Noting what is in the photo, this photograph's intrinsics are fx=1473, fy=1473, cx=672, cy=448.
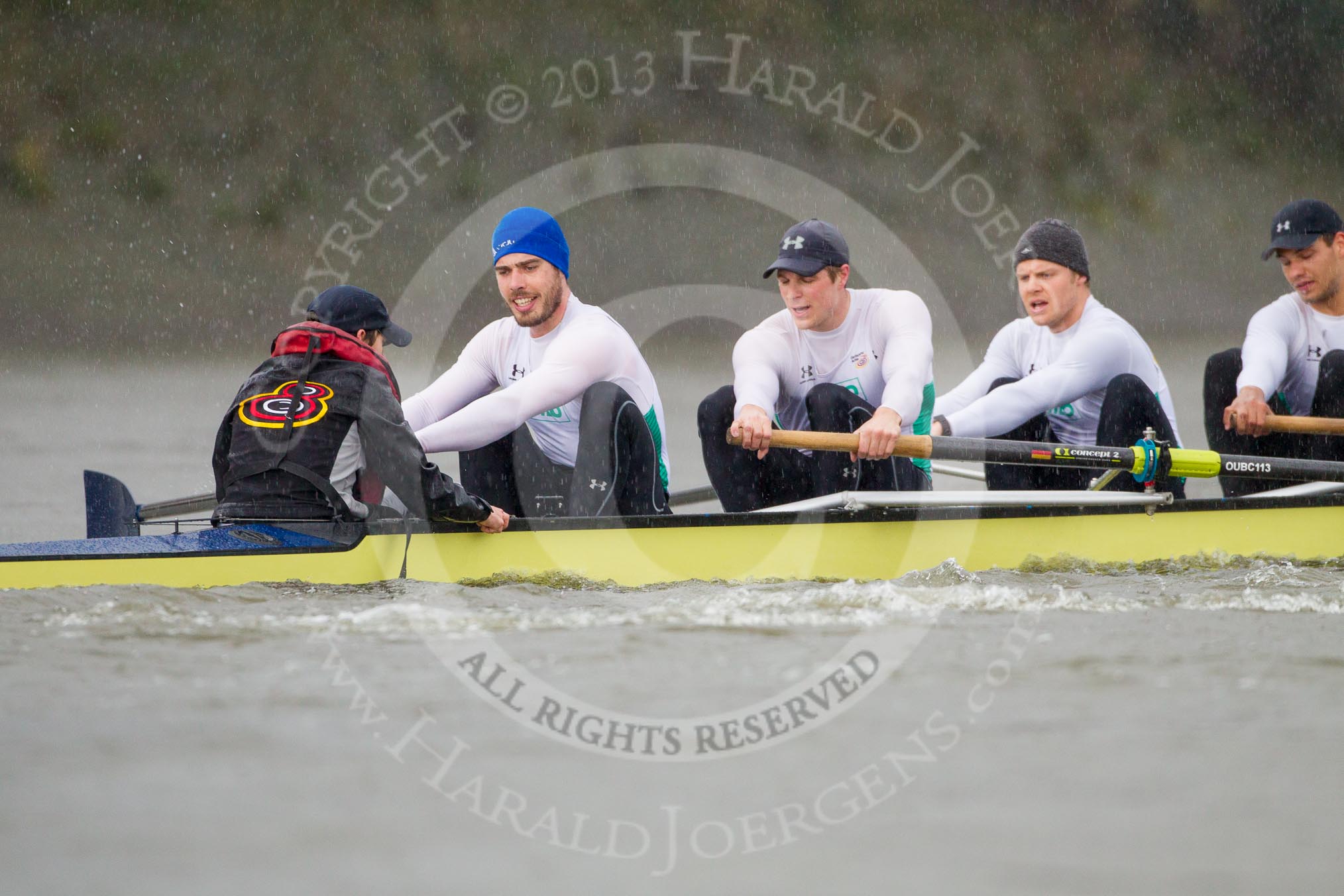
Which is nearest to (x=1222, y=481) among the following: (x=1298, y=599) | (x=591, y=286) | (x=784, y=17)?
(x=1298, y=599)

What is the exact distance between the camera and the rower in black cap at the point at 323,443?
14.6 feet

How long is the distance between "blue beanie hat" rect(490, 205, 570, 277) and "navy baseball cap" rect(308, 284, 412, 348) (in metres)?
0.59

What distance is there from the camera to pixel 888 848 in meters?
2.82

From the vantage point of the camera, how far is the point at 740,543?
16.2ft

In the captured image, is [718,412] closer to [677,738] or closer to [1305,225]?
[677,738]

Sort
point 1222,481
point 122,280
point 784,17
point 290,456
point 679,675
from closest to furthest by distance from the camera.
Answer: point 679,675, point 290,456, point 1222,481, point 122,280, point 784,17

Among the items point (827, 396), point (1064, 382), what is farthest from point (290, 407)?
point (1064, 382)

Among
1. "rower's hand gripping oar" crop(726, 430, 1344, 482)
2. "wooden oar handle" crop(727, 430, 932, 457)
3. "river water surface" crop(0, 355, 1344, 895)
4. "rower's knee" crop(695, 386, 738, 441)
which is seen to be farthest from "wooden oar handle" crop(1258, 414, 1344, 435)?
"rower's knee" crop(695, 386, 738, 441)

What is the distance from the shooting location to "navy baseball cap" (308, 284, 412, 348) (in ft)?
15.5

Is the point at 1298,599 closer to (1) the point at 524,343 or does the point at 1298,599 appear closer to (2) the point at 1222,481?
(2) the point at 1222,481

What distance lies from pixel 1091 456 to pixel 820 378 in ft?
3.37

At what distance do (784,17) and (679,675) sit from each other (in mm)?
23341

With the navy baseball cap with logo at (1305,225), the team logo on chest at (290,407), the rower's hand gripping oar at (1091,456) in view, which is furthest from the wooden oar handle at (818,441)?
the navy baseball cap with logo at (1305,225)

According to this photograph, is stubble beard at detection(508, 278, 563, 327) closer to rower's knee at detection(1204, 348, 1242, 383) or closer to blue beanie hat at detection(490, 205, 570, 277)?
blue beanie hat at detection(490, 205, 570, 277)
